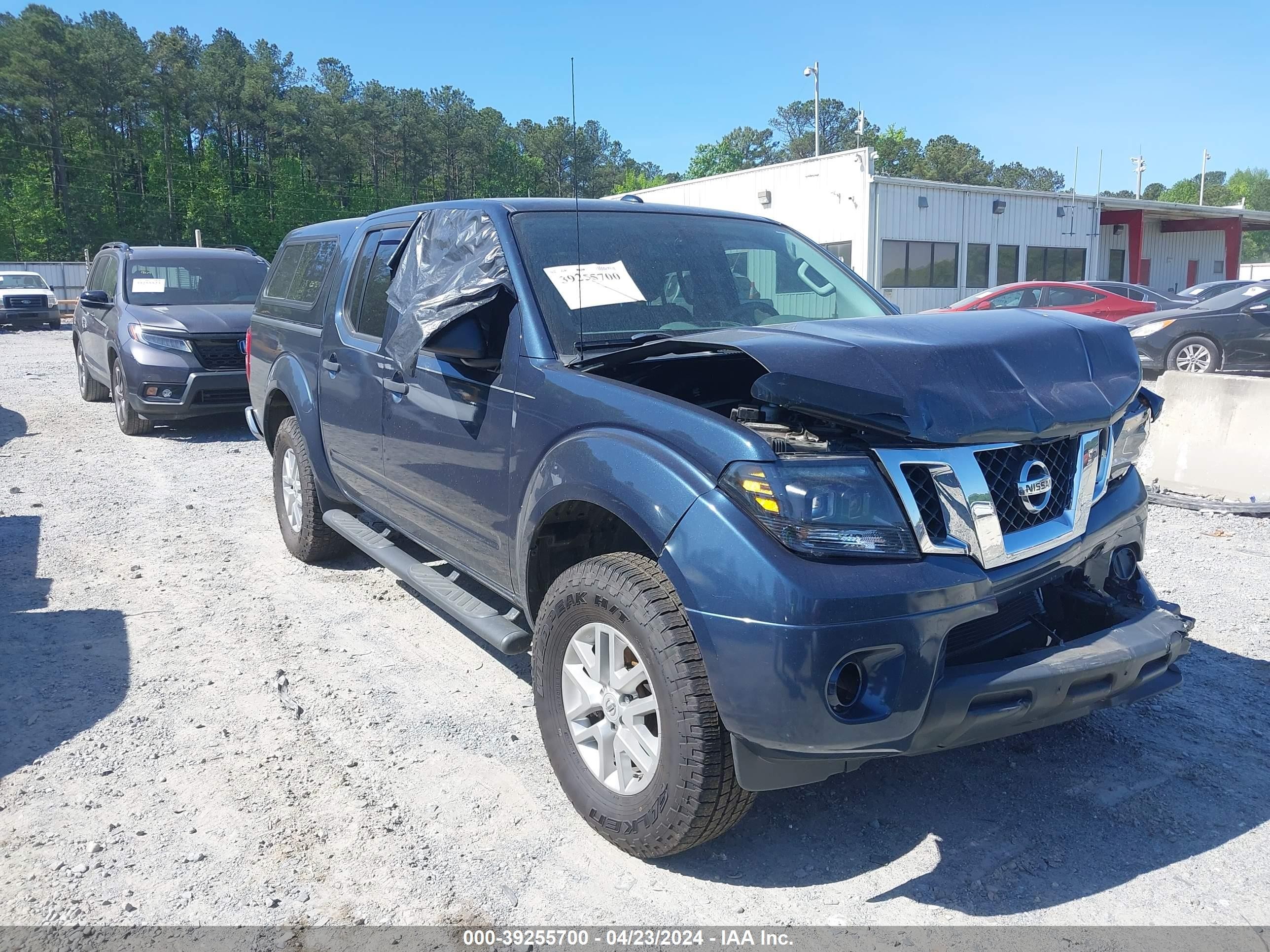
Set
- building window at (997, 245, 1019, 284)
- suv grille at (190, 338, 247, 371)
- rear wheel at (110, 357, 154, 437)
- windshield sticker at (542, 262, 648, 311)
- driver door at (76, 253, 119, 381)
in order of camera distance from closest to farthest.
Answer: windshield sticker at (542, 262, 648, 311) → suv grille at (190, 338, 247, 371) → rear wheel at (110, 357, 154, 437) → driver door at (76, 253, 119, 381) → building window at (997, 245, 1019, 284)

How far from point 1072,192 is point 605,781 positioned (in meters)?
34.2

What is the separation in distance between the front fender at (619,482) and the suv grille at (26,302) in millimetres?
31671

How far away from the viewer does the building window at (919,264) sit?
2655 cm

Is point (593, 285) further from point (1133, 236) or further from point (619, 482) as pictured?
point (1133, 236)

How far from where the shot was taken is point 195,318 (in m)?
10.6

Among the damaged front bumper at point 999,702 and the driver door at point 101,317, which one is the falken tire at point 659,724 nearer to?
the damaged front bumper at point 999,702

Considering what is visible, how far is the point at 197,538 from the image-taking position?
6.75 meters

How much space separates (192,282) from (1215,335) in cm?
1371

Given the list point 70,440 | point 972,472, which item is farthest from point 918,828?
A: point 70,440

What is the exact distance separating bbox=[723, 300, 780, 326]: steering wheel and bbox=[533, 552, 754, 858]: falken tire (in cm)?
138

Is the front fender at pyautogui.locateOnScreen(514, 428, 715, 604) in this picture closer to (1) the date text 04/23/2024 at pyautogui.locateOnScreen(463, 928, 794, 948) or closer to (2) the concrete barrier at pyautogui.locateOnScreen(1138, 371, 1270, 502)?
(1) the date text 04/23/2024 at pyautogui.locateOnScreen(463, 928, 794, 948)

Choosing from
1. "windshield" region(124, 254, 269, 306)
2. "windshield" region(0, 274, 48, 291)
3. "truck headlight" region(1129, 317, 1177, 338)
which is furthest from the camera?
"windshield" region(0, 274, 48, 291)

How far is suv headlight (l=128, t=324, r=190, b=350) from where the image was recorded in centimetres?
1030

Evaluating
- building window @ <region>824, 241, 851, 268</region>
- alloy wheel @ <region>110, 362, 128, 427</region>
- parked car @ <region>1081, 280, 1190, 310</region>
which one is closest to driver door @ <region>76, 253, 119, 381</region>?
alloy wheel @ <region>110, 362, 128, 427</region>
